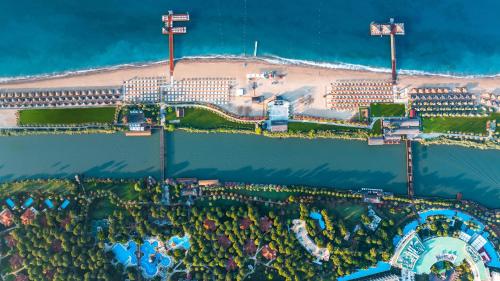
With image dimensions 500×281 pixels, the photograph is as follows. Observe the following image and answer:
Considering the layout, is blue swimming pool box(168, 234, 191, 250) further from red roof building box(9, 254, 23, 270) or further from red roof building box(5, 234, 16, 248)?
red roof building box(5, 234, 16, 248)

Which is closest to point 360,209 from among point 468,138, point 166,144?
point 468,138

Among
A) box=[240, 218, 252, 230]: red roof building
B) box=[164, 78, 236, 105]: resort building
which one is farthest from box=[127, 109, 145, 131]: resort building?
box=[240, 218, 252, 230]: red roof building

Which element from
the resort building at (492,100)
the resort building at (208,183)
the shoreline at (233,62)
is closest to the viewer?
the resort building at (208,183)

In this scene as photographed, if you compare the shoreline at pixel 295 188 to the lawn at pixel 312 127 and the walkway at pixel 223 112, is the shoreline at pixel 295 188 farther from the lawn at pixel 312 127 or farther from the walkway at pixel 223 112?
the walkway at pixel 223 112

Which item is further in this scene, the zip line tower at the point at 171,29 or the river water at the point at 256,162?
the zip line tower at the point at 171,29

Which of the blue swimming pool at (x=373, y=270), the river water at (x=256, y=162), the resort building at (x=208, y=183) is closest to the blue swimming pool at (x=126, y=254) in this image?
the river water at (x=256, y=162)

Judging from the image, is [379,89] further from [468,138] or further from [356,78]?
[468,138]

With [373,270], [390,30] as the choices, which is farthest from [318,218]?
[390,30]
